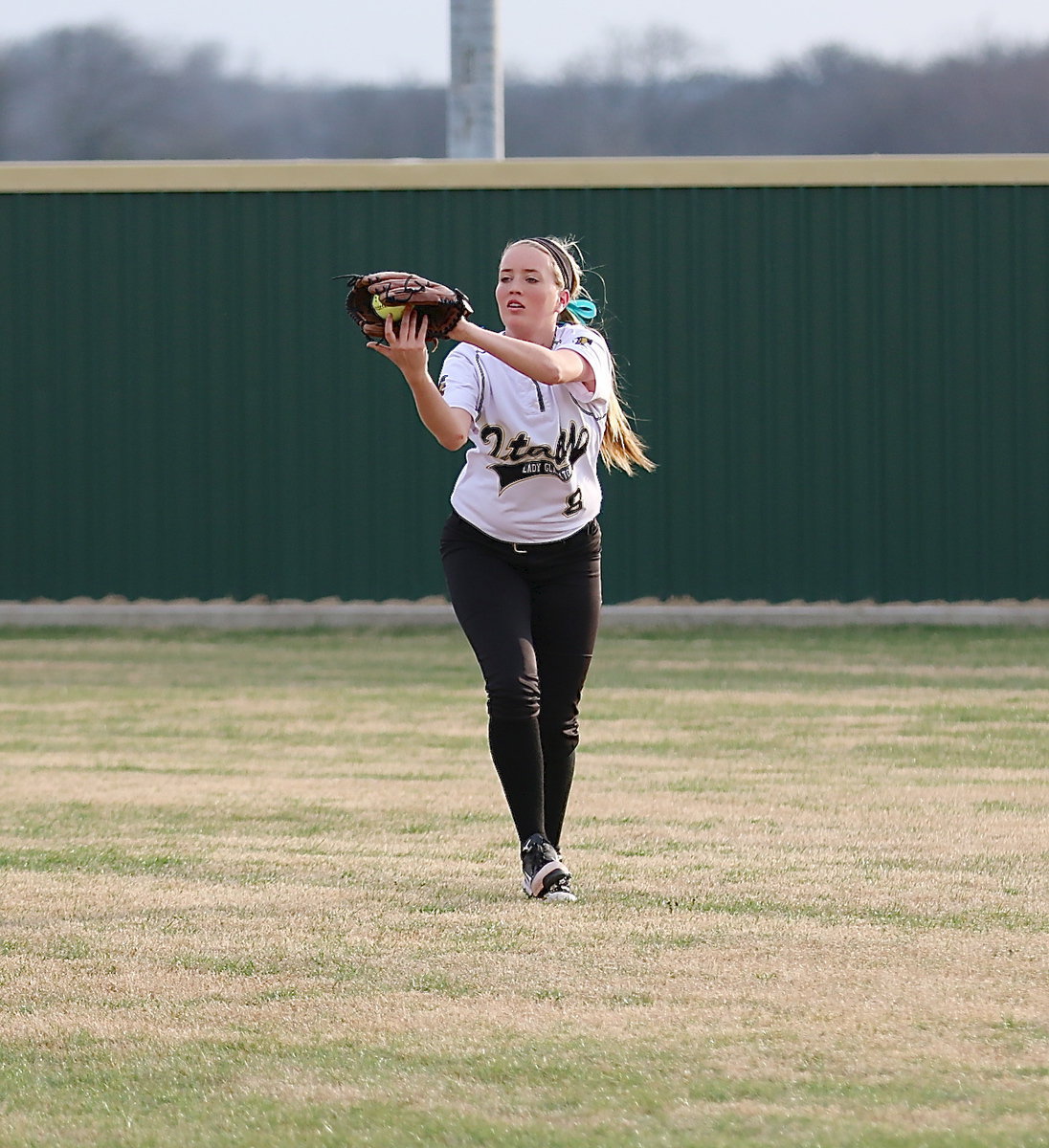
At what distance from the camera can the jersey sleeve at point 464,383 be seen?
5591 millimetres

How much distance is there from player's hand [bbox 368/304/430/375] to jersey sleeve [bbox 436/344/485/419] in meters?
0.30

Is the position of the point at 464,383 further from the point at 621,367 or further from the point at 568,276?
the point at 621,367

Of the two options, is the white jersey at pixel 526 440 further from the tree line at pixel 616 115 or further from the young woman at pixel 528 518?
the tree line at pixel 616 115

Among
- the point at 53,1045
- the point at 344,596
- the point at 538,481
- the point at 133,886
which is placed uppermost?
the point at 538,481

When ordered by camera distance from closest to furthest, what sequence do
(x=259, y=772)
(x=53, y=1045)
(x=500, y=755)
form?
(x=53, y=1045) → (x=500, y=755) → (x=259, y=772)

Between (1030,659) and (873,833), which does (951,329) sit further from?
(873,833)

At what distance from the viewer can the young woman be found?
5.70 metres

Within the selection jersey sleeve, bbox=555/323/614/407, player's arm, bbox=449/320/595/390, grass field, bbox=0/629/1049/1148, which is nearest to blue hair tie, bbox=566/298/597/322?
jersey sleeve, bbox=555/323/614/407

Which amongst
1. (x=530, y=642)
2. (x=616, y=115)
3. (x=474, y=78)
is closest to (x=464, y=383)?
(x=530, y=642)

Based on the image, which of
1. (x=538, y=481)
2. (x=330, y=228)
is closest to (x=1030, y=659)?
(x=330, y=228)

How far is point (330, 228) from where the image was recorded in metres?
15.2

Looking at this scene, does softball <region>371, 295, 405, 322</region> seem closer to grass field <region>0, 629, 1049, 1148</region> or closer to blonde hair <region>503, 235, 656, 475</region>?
blonde hair <region>503, 235, 656, 475</region>

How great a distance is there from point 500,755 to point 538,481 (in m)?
0.82

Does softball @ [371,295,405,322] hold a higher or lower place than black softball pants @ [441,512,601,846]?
higher
